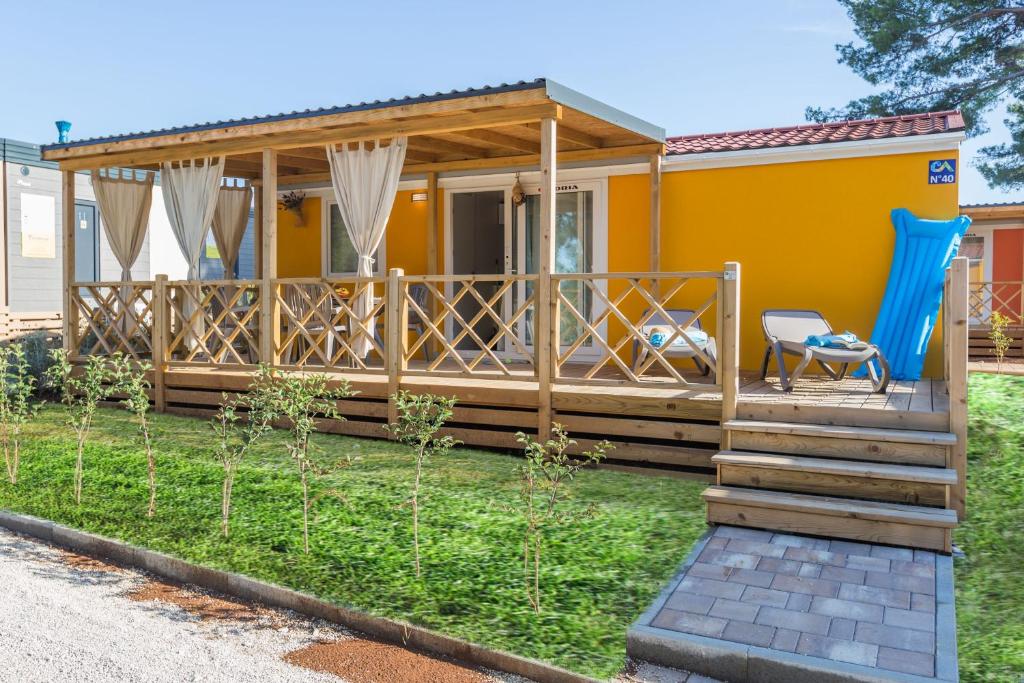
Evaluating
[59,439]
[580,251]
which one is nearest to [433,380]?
[580,251]

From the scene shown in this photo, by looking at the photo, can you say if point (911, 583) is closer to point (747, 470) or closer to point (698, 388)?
point (747, 470)

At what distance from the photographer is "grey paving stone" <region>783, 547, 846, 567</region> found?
3988 millimetres

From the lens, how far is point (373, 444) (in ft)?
21.7

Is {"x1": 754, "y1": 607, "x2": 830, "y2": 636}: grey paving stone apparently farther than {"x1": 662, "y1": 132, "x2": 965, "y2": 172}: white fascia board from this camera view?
No

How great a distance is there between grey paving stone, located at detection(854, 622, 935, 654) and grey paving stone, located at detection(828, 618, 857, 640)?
21mm

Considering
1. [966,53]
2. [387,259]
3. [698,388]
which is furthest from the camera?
[966,53]

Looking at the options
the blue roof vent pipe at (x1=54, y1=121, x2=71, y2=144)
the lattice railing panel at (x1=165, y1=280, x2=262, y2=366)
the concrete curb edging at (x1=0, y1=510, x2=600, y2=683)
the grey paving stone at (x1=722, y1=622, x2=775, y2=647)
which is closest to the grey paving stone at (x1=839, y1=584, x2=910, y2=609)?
the grey paving stone at (x1=722, y1=622, x2=775, y2=647)

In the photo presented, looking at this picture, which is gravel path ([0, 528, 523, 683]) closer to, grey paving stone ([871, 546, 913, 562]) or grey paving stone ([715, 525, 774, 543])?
grey paving stone ([715, 525, 774, 543])

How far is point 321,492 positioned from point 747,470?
8.14 ft

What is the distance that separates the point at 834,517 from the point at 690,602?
4.13 feet

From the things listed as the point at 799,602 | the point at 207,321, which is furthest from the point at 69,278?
the point at 799,602

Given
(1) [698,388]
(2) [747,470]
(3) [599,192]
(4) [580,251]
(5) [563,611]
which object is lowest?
(5) [563,611]

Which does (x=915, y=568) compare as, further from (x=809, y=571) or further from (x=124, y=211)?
(x=124, y=211)

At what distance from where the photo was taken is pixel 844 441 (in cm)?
471
